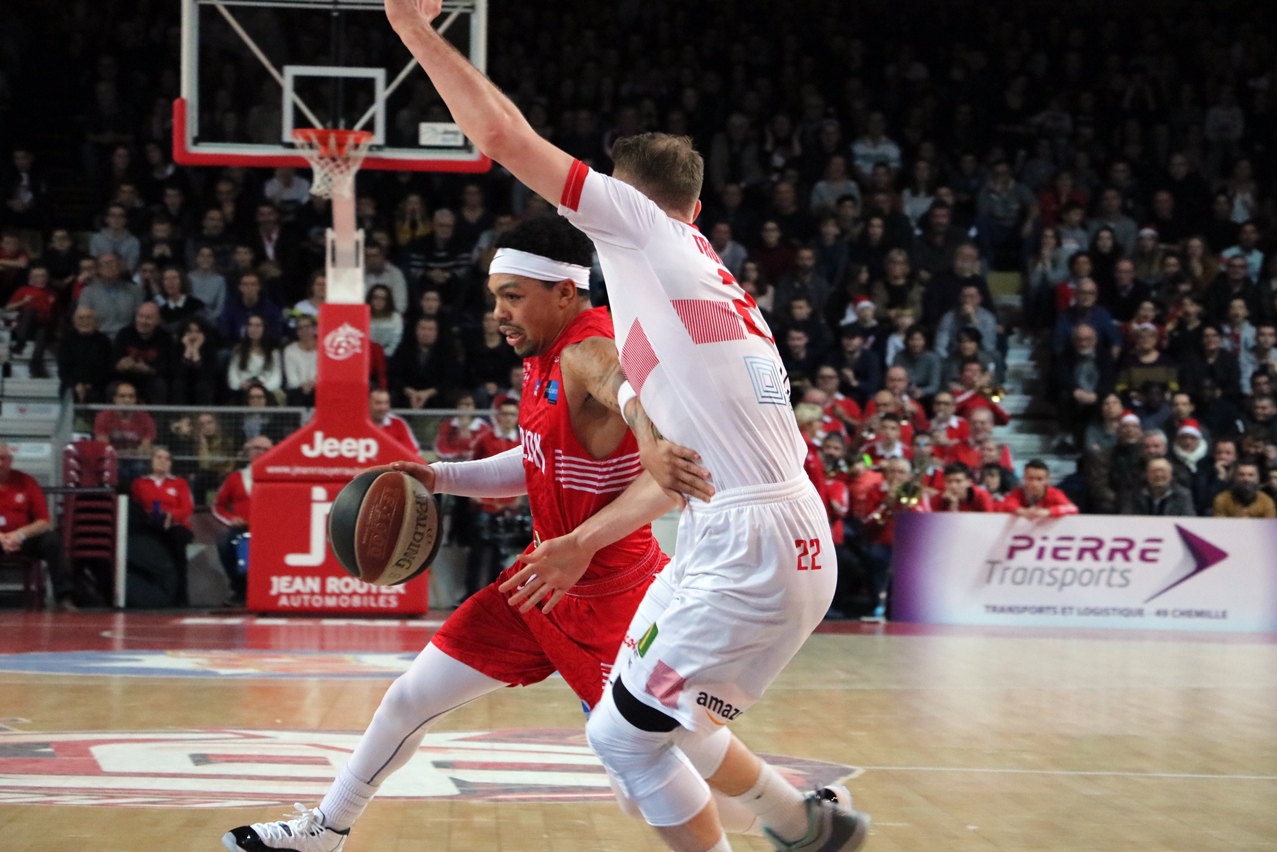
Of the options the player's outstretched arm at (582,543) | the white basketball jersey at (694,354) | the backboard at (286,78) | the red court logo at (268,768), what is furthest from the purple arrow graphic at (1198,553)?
the white basketball jersey at (694,354)

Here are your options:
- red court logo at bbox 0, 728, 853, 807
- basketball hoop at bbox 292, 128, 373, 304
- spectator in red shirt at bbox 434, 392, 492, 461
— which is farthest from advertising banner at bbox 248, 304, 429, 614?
red court logo at bbox 0, 728, 853, 807

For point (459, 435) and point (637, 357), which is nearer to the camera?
point (637, 357)

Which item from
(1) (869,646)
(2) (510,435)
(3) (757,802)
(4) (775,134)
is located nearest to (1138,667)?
(1) (869,646)

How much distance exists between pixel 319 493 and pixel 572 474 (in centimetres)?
831

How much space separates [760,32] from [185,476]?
442 inches

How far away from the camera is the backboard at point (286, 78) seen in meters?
12.1

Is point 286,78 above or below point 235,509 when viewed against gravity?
above

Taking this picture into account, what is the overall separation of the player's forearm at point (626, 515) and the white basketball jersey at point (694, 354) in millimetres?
239

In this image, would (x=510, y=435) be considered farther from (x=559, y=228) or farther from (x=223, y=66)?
(x=559, y=228)

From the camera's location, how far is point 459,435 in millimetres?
13734

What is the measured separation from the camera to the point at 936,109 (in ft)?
66.9

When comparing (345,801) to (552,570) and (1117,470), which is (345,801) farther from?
(1117,470)

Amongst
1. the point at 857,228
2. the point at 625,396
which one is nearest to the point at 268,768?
the point at 625,396

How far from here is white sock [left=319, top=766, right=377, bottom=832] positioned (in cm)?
438
